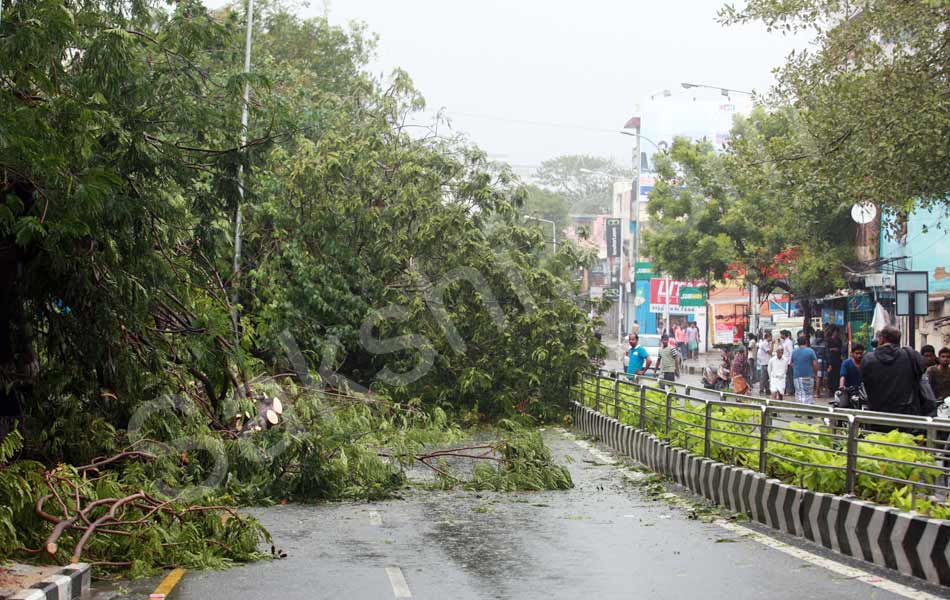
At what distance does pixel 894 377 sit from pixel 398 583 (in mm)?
7629

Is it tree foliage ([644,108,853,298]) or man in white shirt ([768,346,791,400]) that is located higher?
tree foliage ([644,108,853,298])

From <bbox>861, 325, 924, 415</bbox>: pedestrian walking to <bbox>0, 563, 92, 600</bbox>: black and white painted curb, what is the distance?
9.31 metres

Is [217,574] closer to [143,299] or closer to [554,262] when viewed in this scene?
[143,299]

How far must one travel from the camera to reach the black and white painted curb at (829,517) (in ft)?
30.3

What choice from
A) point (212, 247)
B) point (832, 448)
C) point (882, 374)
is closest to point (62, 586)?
point (212, 247)

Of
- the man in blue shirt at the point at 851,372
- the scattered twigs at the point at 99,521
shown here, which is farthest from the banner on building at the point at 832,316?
the scattered twigs at the point at 99,521

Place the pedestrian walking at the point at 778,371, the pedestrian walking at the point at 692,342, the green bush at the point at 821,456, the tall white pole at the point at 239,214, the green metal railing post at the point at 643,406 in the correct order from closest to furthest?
the green bush at the point at 821,456
the tall white pole at the point at 239,214
the green metal railing post at the point at 643,406
the pedestrian walking at the point at 778,371
the pedestrian walking at the point at 692,342

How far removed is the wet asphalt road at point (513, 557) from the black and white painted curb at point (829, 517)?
534 mm

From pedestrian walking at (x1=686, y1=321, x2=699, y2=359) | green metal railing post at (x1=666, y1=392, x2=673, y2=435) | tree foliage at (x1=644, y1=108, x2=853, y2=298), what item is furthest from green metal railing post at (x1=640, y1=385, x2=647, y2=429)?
pedestrian walking at (x1=686, y1=321, x2=699, y2=359)

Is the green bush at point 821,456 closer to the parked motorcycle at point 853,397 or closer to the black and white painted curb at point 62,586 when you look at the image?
the parked motorcycle at point 853,397

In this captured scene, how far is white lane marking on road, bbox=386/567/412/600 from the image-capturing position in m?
8.91

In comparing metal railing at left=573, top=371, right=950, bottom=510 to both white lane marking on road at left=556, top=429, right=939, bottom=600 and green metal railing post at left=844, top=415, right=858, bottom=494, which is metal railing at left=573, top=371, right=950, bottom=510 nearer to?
green metal railing post at left=844, top=415, right=858, bottom=494

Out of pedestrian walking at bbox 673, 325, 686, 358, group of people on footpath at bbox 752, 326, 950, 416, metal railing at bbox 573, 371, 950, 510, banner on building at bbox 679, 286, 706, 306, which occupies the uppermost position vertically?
banner on building at bbox 679, 286, 706, 306

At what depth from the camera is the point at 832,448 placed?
12.8 metres
